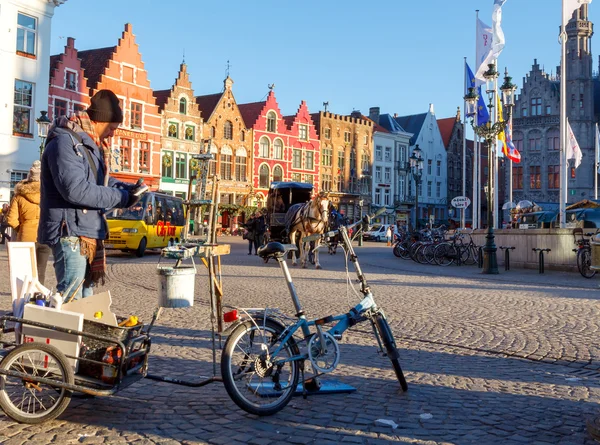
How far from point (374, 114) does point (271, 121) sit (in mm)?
22221

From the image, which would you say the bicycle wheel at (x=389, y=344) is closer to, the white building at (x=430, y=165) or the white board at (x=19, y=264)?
the white board at (x=19, y=264)

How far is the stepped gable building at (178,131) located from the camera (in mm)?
50719

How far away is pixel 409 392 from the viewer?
16.5ft

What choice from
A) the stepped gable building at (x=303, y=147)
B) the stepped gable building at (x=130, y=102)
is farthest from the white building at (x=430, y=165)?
the stepped gable building at (x=130, y=102)

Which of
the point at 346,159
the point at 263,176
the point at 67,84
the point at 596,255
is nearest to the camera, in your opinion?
the point at 596,255

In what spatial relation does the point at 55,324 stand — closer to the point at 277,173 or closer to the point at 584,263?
the point at 584,263

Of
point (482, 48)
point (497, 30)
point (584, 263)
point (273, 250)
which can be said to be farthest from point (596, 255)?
point (482, 48)

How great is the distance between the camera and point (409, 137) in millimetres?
79875

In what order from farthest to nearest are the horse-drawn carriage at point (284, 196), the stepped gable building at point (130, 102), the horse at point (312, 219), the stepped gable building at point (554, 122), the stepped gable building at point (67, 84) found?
1. the stepped gable building at point (554, 122)
2. the stepped gable building at point (130, 102)
3. the stepped gable building at point (67, 84)
4. the horse-drawn carriage at point (284, 196)
5. the horse at point (312, 219)

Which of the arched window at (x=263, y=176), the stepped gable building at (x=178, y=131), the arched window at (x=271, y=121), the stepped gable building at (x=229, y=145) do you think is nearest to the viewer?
the stepped gable building at (x=178, y=131)

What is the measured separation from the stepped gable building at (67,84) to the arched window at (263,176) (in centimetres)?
1992

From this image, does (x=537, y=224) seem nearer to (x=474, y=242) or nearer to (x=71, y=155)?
(x=474, y=242)

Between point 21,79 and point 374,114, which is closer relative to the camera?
point 21,79

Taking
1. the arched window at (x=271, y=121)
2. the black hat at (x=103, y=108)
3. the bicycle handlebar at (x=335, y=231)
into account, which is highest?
the arched window at (x=271, y=121)
